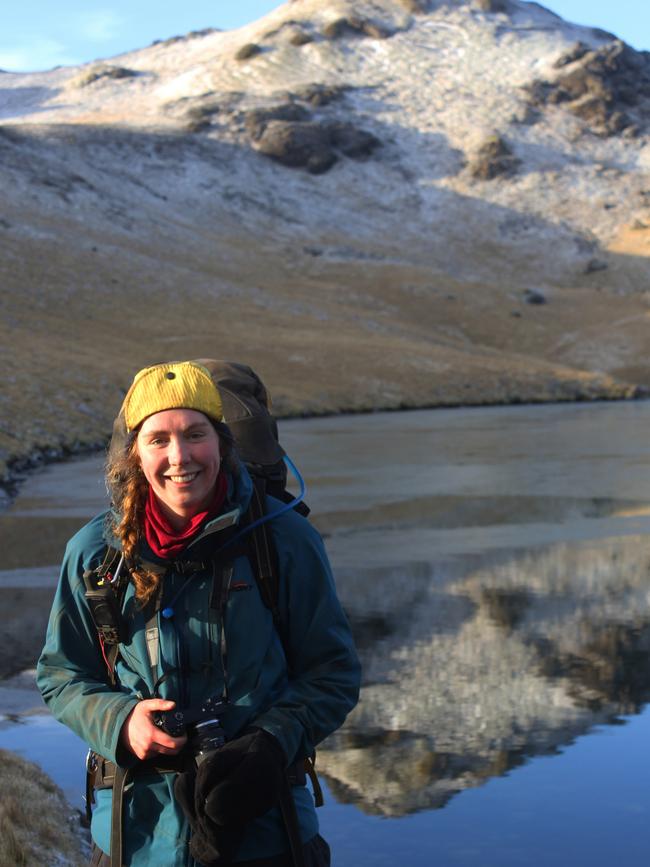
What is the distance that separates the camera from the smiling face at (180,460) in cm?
385

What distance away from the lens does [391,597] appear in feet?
46.4

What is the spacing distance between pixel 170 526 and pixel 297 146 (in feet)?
407

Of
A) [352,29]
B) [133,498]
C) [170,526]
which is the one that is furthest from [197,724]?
[352,29]

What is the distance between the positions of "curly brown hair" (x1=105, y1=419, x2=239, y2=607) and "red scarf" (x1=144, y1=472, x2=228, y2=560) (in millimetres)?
28

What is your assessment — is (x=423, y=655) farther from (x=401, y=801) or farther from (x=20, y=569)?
(x=20, y=569)

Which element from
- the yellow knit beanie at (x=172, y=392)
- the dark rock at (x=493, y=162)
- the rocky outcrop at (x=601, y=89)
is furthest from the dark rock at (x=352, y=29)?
the yellow knit beanie at (x=172, y=392)

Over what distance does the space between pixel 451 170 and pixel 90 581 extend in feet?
412

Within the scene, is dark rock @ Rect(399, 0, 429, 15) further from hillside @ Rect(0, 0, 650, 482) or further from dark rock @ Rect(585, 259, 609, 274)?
dark rock @ Rect(585, 259, 609, 274)

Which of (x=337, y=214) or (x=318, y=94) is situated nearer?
(x=337, y=214)

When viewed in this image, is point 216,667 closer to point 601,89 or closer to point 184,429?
point 184,429

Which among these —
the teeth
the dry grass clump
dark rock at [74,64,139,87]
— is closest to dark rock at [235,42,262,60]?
dark rock at [74,64,139,87]

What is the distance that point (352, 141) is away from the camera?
130 m

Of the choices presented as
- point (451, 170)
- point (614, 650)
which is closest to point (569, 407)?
point (614, 650)

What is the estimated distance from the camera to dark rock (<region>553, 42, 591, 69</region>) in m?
145
